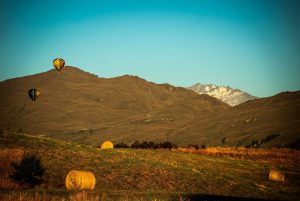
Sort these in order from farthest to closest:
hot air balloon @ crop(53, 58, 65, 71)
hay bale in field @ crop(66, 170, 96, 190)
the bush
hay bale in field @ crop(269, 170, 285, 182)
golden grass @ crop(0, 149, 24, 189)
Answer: hot air balloon @ crop(53, 58, 65, 71)
hay bale in field @ crop(269, 170, 285, 182)
the bush
golden grass @ crop(0, 149, 24, 189)
hay bale in field @ crop(66, 170, 96, 190)

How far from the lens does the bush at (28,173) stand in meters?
25.1

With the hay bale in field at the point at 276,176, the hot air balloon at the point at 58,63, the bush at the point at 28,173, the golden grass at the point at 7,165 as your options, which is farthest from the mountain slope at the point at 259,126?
the bush at the point at 28,173

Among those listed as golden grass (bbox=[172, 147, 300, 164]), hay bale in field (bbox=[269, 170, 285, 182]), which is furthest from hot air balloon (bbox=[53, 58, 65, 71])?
hay bale in field (bbox=[269, 170, 285, 182])

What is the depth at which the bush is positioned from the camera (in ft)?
82.3

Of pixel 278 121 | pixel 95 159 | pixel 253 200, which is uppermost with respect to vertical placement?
pixel 278 121

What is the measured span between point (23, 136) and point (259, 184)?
2211 cm

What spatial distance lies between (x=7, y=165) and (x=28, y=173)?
9.84 ft

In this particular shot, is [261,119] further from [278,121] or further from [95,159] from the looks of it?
[95,159]

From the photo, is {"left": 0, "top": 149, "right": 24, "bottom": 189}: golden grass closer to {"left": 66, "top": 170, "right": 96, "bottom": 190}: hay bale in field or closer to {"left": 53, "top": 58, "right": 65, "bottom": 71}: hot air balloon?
{"left": 66, "top": 170, "right": 96, "bottom": 190}: hay bale in field

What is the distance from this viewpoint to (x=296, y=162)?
46.4 m

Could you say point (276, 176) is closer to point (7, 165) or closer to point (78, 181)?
point (78, 181)

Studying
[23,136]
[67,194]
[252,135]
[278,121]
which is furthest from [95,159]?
[278,121]

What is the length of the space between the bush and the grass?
1.98 ft

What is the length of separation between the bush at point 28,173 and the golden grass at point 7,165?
413 millimetres
